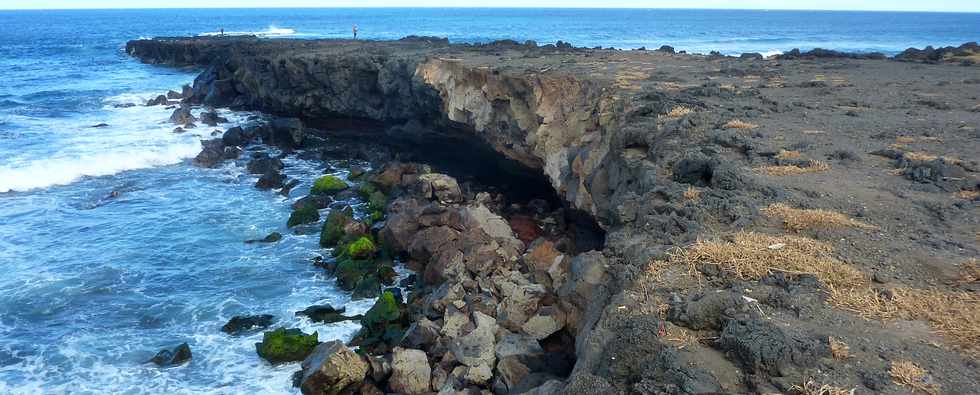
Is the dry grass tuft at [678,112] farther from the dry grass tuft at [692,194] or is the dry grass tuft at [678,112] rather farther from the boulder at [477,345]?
the boulder at [477,345]

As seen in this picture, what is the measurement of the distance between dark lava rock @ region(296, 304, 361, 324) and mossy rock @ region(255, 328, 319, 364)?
1.49 metres

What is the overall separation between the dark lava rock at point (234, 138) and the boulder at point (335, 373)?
24236 millimetres

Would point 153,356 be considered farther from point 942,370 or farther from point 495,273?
point 942,370

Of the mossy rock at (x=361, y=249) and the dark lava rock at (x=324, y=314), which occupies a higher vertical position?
the mossy rock at (x=361, y=249)

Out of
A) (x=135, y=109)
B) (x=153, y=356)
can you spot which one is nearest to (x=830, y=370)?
(x=153, y=356)

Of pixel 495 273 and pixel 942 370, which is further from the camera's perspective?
pixel 495 273

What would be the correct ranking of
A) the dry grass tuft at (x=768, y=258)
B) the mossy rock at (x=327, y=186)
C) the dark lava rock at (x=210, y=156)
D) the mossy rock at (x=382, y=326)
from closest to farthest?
1. the dry grass tuft at (x=768, y=258)
2. the mossy rock at (x=382, y=326)
3. the mossy rock at (x=327, y=186)
4. the dark lava rock at (x=210, y=156)

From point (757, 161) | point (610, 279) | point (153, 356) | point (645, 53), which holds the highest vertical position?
point (645, 53)

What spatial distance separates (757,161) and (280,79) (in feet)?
105

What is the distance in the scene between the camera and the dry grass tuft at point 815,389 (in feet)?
19.9

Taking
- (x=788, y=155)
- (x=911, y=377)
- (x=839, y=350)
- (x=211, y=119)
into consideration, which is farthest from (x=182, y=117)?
(x=911, y=377)

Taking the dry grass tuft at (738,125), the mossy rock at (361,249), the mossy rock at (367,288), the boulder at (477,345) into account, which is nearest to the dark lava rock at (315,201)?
the mossy rock at (361,249)

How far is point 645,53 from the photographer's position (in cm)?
3672

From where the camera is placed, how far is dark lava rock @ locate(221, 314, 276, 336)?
52.3 feet
